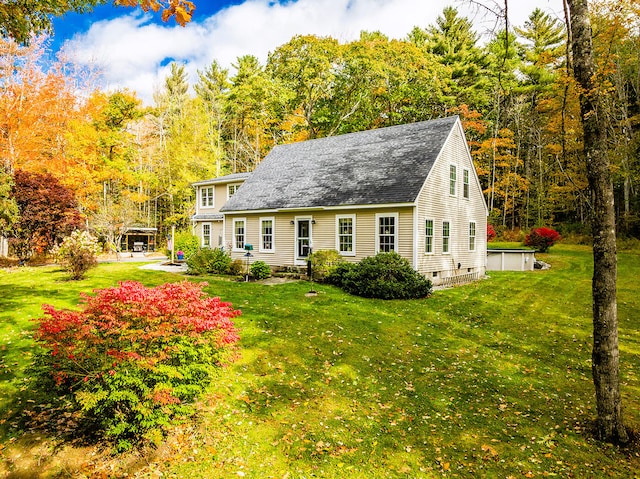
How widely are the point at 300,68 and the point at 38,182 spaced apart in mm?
20810

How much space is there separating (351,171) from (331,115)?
1639 centimetres

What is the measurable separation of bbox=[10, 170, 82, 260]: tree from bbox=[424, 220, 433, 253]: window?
793 inches

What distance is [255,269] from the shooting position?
17.4 m

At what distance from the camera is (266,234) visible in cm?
2012

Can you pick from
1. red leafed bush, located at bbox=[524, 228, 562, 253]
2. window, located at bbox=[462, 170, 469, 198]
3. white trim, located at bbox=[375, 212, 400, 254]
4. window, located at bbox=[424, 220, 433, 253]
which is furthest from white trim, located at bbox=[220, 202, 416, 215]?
red leafed bush, located at bbox=[524, 228, 562, 253]

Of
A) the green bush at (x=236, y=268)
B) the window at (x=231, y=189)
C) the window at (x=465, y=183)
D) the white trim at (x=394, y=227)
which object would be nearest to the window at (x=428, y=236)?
the white trim at (x=394, y=227)

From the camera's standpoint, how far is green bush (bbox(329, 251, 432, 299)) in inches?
518

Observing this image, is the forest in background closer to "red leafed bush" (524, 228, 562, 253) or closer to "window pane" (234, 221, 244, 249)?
"red leafed bush" (524, 228, 562, 253)

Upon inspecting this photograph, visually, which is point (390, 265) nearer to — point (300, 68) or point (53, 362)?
point (53, 362)

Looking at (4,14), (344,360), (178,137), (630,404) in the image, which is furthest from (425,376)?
(178,137)

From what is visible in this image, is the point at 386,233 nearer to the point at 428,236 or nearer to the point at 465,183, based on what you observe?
the point at 428,236

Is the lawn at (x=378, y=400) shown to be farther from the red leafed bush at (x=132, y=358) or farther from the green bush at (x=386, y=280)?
the green bush at (x=386, y=280)

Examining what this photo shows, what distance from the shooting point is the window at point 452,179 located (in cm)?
1798

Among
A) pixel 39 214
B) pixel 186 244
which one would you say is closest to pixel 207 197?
pixel 186 244
